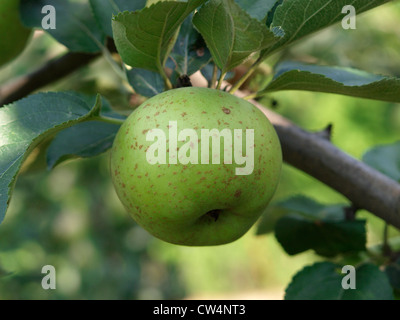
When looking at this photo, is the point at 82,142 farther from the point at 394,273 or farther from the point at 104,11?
the point at 394,273

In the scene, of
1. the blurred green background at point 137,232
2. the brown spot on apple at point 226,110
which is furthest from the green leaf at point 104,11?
the blurred green background at point 137,232

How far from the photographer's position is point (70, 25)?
776 millimetres

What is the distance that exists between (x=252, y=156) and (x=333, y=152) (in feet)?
0.92

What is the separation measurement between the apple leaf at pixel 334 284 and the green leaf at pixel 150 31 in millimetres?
373

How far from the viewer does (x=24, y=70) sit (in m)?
1.48

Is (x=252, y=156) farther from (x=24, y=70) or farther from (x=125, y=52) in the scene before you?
(x=24, y=70)

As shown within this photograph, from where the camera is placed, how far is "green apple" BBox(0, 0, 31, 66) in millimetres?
865

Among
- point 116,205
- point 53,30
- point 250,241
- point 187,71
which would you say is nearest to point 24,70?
point 53,30

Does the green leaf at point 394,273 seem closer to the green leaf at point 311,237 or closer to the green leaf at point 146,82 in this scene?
the green leaf at point 311,237

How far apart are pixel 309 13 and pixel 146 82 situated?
0.74 feet

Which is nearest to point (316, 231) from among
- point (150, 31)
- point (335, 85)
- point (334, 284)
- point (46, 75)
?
point (334, 284)

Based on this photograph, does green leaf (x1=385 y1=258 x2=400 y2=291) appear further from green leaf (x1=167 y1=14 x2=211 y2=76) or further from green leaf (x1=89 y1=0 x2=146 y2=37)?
green leaf (x1=89 y1=0 x2=146 y2=37)

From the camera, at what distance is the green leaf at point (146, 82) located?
640 millimetres

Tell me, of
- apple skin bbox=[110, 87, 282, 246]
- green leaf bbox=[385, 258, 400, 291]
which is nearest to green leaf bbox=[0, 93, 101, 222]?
apple skin bbox=[110, 87, 282, 246]
